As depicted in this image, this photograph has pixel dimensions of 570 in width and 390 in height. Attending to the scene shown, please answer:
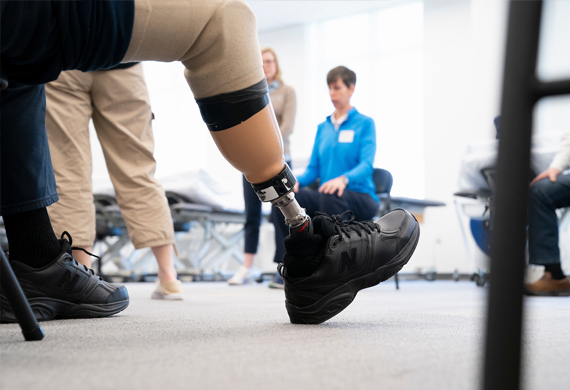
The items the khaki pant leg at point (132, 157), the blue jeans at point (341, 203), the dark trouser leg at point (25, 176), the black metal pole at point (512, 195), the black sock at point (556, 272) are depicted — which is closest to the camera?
the black metal pole at point (512, 195)

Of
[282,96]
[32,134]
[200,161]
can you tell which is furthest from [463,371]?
[200,161]

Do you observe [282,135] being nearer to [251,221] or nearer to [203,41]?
[251,221]

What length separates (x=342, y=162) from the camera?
9.36 ft

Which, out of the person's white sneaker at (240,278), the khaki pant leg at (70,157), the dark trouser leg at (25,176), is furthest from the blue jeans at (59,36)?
the person's white sneaker at (240,278)

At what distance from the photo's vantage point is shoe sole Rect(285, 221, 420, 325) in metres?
0.93

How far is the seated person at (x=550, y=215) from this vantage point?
233 cm

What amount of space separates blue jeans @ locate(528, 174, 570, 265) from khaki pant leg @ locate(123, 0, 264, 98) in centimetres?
195

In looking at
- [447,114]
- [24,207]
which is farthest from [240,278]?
[447,114]

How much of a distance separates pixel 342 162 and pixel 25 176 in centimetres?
203

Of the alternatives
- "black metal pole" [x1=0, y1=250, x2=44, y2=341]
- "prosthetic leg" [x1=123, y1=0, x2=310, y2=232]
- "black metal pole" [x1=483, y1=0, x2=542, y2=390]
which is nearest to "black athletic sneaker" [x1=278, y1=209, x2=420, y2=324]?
"prosthetic leg" [x1=123, y1=0, x2=310, y2=232]

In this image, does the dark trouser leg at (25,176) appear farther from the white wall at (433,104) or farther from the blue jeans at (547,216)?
the white wall at (433,104)

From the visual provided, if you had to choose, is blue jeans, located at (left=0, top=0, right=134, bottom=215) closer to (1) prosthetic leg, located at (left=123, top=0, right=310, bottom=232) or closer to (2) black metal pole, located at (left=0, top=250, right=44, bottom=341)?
(1) prosthetic leg, located at (left=123, top=0, right=310, bottom=232)

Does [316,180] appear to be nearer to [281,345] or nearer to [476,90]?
[281,345]

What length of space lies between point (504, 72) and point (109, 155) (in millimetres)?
1598
